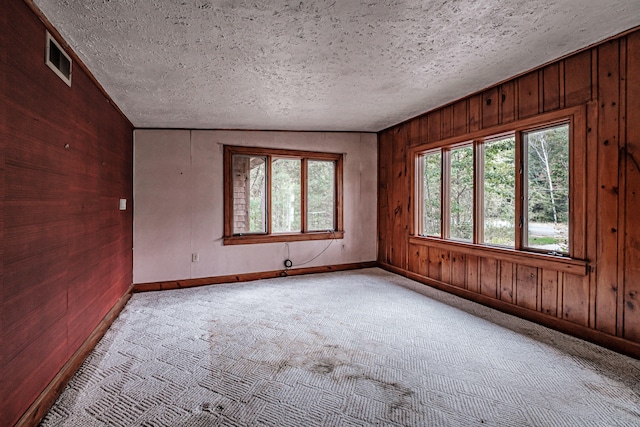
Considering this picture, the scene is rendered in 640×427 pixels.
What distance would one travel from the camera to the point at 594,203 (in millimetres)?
2426

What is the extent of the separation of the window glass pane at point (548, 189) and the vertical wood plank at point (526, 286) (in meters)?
0.25

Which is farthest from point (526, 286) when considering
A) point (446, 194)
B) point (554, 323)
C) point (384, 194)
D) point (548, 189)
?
point (384, 194)

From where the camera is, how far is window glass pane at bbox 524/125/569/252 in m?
2.69

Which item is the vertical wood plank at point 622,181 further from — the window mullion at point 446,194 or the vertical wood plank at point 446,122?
the window mullion at point 446,194

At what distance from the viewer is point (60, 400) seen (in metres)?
1.75

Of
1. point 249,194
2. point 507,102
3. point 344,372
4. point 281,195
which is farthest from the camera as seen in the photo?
point 281,195

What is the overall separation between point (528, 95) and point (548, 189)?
910 mm

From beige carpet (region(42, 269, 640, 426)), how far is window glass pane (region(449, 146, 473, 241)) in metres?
0.95

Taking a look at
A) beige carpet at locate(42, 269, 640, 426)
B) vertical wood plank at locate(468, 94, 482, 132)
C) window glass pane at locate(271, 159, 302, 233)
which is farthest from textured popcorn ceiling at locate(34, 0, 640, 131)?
beige carpet at locate(42, 269, 640, 426)

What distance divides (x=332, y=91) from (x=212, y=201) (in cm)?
236

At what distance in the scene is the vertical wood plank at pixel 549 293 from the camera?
8.86 ft

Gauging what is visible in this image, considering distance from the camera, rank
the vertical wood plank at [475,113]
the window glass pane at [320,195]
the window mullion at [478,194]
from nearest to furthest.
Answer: the vertical wood plank at [475,113] → the window mullion at [478,194] → the window glass pane at [320,195]

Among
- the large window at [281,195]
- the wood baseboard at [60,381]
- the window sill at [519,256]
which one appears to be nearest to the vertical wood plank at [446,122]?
the window sill at [519,256]

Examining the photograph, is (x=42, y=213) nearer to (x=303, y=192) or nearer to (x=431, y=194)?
(x=303, y=192)
